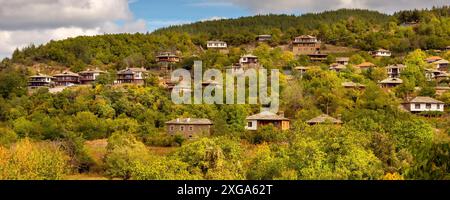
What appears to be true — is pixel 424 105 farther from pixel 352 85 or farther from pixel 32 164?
pixel 32 164

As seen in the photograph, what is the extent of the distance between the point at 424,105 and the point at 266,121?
8079mm

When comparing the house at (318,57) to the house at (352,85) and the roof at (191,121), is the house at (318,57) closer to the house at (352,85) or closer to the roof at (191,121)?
the house at (352,85)

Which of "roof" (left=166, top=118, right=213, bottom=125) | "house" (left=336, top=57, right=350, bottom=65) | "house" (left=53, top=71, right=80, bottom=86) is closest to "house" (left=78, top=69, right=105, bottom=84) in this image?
"house" (left=53, top=71, right=80, bottom=86)

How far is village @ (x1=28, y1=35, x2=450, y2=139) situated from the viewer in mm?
25859

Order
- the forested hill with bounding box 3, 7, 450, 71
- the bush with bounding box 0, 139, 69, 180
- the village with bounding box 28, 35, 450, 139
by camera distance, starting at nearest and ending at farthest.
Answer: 1. the bush with bounding box 0, 139, 69, 180
2. the village with bounding box 28, 35, 450, 139
3. the forested hill with bounding box 3, 7, 450, 71

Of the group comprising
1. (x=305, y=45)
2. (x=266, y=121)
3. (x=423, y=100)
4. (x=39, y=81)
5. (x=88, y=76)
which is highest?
(x=305, y=45)

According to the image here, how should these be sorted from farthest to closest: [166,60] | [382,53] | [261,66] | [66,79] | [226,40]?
[226,40], [166,60], [382,53], [66,79], [261,66]

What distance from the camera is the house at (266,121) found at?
25.9 metres

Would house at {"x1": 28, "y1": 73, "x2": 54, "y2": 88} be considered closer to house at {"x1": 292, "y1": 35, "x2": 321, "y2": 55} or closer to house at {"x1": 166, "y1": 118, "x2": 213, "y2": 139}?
house at {"x1": 166, "y1": 118, "x2": 213, "y2": 139}

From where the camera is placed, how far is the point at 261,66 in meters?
38.3

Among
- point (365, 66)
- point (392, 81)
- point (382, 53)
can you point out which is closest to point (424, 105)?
point (392, 81)

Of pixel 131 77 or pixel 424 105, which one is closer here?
pixel 424 105

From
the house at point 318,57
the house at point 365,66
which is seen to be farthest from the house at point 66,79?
the house at point 365,66
